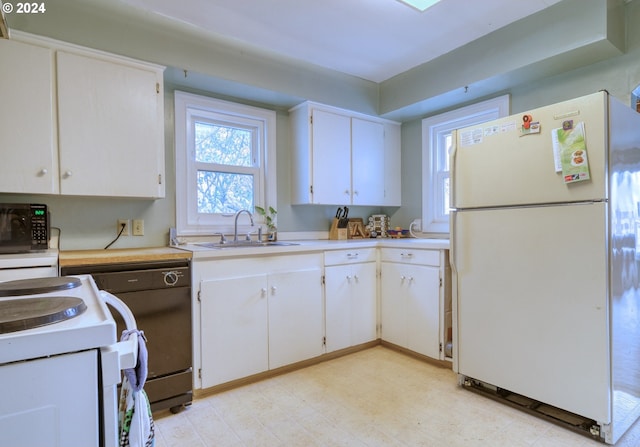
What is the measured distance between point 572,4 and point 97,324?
9.46 feet

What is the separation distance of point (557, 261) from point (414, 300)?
1.11 meters

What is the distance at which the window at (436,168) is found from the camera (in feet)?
10.9

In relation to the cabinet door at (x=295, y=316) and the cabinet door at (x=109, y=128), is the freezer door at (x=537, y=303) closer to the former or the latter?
the cabinet door at (x=295, y=316)

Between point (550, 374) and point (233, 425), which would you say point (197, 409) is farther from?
point (550, 374)

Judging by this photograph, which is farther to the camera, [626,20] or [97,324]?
[626,20]

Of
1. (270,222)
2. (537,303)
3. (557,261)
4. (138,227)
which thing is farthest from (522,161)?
(138,227)

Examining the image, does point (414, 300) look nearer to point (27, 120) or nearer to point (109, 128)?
point (109, 128)

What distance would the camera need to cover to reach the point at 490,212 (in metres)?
2.11

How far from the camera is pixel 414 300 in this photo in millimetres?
2740

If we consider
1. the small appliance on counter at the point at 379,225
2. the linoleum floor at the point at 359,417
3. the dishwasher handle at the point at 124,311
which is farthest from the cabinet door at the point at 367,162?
the dishwasher handle at the point at 124,311

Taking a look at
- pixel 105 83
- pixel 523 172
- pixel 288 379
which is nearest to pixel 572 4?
pixel 523 172

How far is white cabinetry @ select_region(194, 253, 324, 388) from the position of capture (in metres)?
2.16

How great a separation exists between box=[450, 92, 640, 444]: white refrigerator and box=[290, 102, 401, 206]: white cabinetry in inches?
47.8

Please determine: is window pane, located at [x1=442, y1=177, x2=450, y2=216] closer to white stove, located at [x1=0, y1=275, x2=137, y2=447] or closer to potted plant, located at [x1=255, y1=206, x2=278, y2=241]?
potted plant, located at [x1=255, y1=206, x2=278, y2=241]
